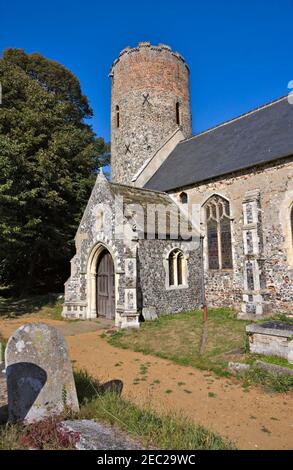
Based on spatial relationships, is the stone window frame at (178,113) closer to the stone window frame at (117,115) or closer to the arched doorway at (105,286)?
the stone window frame at (117,115)

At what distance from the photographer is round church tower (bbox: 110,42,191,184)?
22344 mm

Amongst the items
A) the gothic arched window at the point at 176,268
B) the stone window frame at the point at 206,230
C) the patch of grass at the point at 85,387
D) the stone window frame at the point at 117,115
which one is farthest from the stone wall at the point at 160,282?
the stone window frame at the point at 117,115

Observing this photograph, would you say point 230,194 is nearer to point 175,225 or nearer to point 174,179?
point 175,225

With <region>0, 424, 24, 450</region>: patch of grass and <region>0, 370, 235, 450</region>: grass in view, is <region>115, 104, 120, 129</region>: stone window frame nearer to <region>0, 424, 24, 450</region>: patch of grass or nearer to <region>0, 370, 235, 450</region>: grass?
<region>0, 370, 235, 450</region>: grass

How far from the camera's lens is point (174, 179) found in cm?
1720

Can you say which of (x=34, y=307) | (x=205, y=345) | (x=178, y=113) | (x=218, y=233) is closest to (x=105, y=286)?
(x=34, y=307)

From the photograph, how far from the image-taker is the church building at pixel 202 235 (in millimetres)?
11992

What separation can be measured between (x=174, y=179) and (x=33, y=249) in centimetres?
932

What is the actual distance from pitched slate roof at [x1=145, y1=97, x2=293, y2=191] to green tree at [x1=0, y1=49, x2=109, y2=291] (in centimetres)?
534

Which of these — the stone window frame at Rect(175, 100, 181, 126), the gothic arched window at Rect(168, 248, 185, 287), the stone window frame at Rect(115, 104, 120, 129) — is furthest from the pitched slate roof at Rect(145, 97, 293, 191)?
the stone window frame at Rect(115, 104, 120, 129)

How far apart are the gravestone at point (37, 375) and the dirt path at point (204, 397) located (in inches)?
57.9

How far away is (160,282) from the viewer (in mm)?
12672
